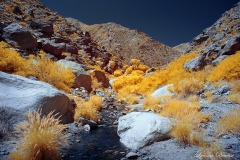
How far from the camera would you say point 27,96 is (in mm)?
5785

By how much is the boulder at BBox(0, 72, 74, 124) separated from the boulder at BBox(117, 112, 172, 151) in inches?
99.4

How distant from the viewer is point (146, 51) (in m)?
44.1

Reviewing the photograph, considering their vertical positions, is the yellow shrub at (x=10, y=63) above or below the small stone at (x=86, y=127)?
above

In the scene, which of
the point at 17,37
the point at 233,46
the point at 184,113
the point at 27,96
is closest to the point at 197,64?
the point at 233,46

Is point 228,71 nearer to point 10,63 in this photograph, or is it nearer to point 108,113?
point 108,113

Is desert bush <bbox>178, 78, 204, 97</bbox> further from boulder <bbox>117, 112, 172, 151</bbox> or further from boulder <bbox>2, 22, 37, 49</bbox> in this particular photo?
boulder <bbox>2, 22, 37, 49</bbox>

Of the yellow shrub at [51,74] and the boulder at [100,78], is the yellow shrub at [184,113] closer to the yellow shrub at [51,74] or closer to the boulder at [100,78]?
the yellow shrub at [51,74]

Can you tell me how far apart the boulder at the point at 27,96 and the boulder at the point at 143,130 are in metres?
2.52

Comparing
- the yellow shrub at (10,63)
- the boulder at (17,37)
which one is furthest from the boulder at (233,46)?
the boulder at (17,37)

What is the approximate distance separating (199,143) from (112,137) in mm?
3296

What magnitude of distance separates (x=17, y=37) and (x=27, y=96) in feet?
37.0

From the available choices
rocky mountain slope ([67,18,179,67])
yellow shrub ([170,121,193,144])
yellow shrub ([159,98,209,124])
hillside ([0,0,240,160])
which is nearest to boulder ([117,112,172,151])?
hillside ([0,0,240,160])

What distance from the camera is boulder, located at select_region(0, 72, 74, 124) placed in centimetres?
538

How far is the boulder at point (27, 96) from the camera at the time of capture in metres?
5.38
